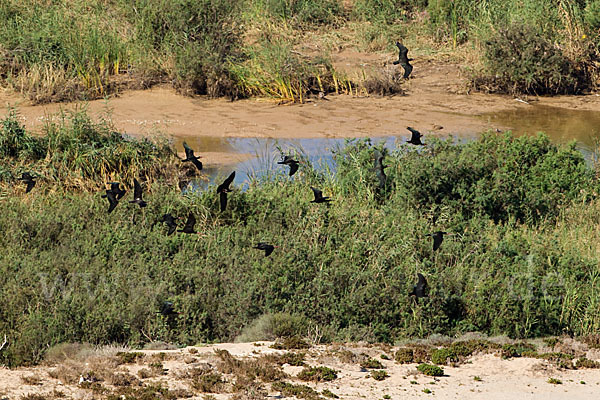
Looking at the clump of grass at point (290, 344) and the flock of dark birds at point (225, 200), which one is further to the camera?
the flock of dark birds at point (225, 200)

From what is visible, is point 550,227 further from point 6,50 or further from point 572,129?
point 6,50

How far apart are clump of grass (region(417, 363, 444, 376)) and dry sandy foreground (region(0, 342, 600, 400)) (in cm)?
3

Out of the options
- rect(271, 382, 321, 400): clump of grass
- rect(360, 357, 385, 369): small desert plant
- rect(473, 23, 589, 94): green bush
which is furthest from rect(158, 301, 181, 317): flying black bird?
rect(473, 23, 589, 94): green bush

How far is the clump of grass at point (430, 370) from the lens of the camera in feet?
17.7

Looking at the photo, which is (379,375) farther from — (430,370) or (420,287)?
(420,287)

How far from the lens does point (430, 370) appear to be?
17.7ft

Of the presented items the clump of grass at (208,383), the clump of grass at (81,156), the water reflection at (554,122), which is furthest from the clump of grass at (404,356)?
the water reflection at (554,122)

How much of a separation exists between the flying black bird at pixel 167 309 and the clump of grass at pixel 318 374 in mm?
1171

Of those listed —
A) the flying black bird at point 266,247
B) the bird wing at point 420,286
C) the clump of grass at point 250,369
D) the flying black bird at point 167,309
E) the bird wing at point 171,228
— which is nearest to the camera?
the clump of grass at point 250,369

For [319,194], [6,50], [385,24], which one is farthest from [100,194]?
[385,24]

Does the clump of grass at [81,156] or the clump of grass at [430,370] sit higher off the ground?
the clump of grass at [81,156]

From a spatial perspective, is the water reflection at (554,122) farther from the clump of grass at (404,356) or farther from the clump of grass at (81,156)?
the clump of grass at (404,356)

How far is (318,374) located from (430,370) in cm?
70

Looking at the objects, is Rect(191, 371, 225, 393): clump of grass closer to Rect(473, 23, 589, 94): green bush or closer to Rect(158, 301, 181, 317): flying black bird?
Rect(158, 301, 181, 317): flying black bird
